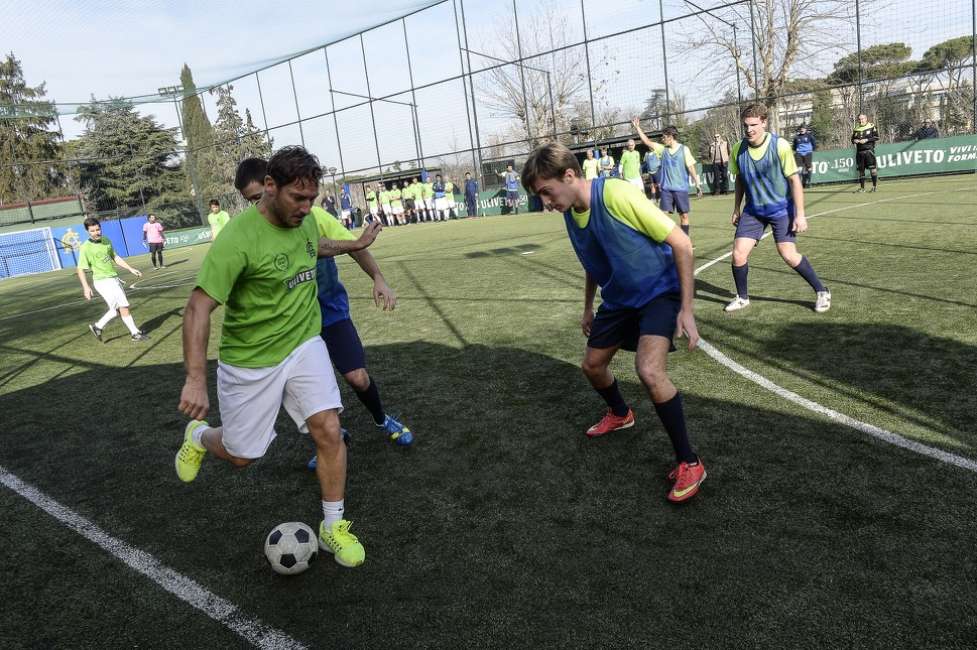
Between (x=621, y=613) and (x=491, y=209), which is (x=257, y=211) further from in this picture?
(x=491, y=209)

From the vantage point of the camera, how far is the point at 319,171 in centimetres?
317

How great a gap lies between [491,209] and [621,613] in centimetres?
2803

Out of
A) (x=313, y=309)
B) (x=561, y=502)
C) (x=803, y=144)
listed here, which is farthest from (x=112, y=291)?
(x=803, y=144)

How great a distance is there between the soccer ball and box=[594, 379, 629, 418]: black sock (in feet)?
6.32

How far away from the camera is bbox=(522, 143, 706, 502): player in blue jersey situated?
337 cm

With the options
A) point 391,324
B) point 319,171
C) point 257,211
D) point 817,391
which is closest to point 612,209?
point 319,171

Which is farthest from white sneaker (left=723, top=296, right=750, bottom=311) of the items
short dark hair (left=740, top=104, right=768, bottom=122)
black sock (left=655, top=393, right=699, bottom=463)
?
black sock (left=655, top=393, right=699, bottom=463)

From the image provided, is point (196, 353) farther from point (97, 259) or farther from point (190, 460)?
point (97, 259)

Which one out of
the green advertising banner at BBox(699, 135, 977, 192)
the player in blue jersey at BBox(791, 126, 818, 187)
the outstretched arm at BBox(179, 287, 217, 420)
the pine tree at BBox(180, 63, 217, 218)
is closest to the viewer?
the outstretched arm at BBox(179, 287, 217, 420)

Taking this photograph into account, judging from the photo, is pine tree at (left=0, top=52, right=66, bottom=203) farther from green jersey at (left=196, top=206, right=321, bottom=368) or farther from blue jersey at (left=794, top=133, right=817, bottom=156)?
green jersey at (left=196, top=206, right=321, bottom=368)

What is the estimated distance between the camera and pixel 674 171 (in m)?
11.8

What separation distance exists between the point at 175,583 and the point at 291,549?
0.58m

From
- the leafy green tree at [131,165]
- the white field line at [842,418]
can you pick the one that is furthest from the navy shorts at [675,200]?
the leafy green tree at [131,165]

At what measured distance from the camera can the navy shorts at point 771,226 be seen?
22.2 ft
